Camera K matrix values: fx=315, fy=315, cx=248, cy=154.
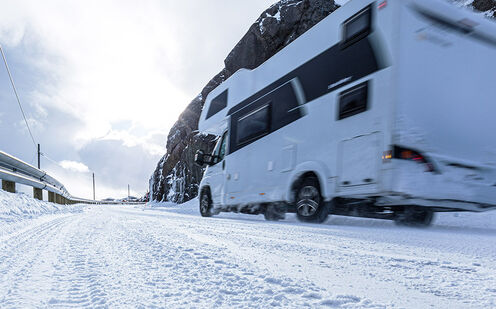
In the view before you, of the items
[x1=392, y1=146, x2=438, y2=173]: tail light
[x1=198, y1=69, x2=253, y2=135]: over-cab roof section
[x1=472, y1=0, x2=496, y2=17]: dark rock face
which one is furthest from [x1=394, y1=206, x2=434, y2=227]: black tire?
[x1=472, y1=0, x2=496, y2=17]: dark rock face

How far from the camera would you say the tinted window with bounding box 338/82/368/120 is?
4.64m

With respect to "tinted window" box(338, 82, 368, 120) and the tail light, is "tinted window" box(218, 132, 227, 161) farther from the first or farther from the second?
the tail light

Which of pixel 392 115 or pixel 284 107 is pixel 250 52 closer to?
pixel 284 107

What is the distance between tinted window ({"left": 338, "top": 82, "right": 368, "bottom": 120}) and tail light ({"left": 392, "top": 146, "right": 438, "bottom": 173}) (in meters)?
0.81

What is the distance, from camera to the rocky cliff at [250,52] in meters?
26.6

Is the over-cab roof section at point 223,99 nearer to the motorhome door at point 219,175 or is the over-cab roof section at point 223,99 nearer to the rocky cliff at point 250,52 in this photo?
the motorhome door at point 219,175

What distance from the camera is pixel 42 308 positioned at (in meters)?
1.09

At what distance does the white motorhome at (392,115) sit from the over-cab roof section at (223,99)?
1.93 meters

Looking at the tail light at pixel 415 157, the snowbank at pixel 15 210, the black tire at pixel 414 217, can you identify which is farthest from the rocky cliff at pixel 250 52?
the tail light at pixel 415 157

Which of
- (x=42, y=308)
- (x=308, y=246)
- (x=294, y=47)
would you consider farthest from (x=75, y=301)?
(x=294, y=47)

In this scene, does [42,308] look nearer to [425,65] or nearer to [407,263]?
[407,263]

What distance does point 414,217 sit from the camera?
18.4ft

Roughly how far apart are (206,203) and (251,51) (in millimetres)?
23497

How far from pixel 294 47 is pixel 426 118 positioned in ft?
9.76
